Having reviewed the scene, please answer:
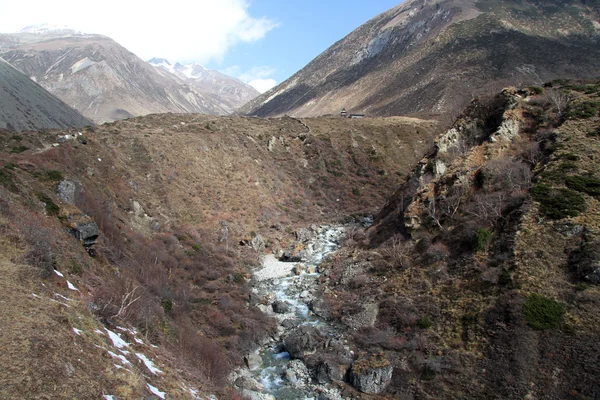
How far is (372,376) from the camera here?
62.4 ft

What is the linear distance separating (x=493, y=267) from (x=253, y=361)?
15428 millimetres

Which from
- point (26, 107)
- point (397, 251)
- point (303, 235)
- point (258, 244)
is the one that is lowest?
point (258, 244)

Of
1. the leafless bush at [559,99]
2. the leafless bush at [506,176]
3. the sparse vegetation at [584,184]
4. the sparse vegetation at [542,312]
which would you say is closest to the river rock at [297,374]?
the sparse vegetation at [542,312]

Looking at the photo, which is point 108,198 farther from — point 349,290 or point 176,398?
point 176,398

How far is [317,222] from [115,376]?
40.2 m

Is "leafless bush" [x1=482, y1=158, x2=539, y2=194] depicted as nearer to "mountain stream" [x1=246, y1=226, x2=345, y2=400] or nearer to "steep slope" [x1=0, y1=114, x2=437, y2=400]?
"mountain stream" [x1=246, y1=226, x2=345, y2=400]

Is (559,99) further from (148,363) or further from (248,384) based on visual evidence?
(148,363)

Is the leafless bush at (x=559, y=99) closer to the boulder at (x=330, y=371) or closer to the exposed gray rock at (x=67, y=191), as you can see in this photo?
the boulder at (x=330, y=371)

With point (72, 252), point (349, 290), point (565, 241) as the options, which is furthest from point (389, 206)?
point (72, 252)

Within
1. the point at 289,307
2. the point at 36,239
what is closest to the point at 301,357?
the point at 289,307

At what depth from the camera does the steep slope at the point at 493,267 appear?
17.8m

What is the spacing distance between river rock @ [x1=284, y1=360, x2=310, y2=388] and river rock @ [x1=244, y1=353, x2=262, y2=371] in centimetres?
179

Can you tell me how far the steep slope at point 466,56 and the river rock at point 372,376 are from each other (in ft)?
224

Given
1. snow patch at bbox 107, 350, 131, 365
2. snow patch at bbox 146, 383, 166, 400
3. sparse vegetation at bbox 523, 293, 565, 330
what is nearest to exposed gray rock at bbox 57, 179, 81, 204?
snow patch at bbox 107, 350, 131, 365
